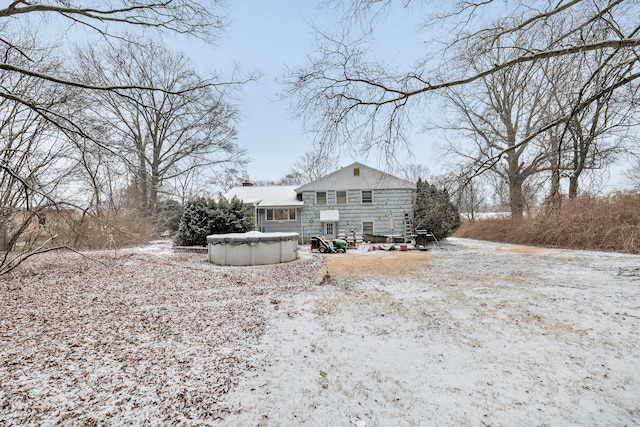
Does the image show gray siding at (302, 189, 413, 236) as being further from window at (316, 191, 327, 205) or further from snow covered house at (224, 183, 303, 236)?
snow covered house at (224, 183, 303, 236)

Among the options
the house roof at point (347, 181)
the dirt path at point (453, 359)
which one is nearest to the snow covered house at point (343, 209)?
the house roof at point (347, 181)

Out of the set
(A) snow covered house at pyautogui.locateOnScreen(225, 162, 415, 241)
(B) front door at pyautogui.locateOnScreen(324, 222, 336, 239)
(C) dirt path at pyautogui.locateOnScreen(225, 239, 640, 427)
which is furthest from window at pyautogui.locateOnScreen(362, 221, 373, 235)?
(C) dirt path at pyautogui.locateOnScreen(225, 239, 640, 427)

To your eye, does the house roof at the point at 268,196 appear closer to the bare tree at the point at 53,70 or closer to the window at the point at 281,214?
the window at the point at 281,214

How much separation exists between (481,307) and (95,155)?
6.73 meters

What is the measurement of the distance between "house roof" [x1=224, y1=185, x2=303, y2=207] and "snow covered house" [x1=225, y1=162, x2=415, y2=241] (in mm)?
69

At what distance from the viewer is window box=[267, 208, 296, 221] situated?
1946 centimetres

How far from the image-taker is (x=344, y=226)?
63.3ft

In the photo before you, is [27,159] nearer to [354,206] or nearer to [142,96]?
[142,96]

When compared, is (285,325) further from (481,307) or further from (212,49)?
(212,49)

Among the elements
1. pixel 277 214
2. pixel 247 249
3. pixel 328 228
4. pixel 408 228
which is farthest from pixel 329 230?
pixel 247 249

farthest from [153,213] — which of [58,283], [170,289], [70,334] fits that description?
[70,334]

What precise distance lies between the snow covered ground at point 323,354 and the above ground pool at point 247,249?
11.9 feet

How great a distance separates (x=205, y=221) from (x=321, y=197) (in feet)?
25.6

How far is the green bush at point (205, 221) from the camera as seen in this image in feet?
46.9
